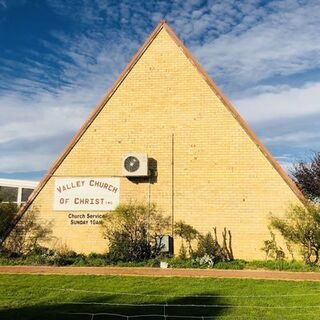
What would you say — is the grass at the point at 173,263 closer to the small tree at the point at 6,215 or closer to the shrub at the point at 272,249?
the shrub at the point at 272,249

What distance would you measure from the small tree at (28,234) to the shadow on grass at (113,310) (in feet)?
22.0

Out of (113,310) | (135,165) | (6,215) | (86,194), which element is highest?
(135,165)

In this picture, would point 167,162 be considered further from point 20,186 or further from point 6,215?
point 20,186

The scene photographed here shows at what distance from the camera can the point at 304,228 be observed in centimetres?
1338

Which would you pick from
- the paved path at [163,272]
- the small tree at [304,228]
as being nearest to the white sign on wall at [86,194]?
the paved path at [163,272]

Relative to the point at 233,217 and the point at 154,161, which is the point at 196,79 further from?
the point at 233,217

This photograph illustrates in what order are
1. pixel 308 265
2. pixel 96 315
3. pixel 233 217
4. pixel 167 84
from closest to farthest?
1. pixel 96 315
2. pixel 308 265
3. pixel 233 217
4. pixel 167 84

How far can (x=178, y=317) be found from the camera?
25.6 ft

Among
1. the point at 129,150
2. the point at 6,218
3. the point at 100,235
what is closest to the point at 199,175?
the point at 129,150

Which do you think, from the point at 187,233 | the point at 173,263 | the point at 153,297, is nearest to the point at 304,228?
the point at 187,233

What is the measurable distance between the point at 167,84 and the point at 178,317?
9.54m

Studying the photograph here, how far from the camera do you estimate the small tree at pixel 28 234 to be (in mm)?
15156

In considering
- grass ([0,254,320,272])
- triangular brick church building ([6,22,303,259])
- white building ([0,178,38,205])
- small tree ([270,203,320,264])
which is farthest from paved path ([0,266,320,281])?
white building ([0,178,38,205])

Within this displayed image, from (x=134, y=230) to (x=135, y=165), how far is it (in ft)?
6.91
